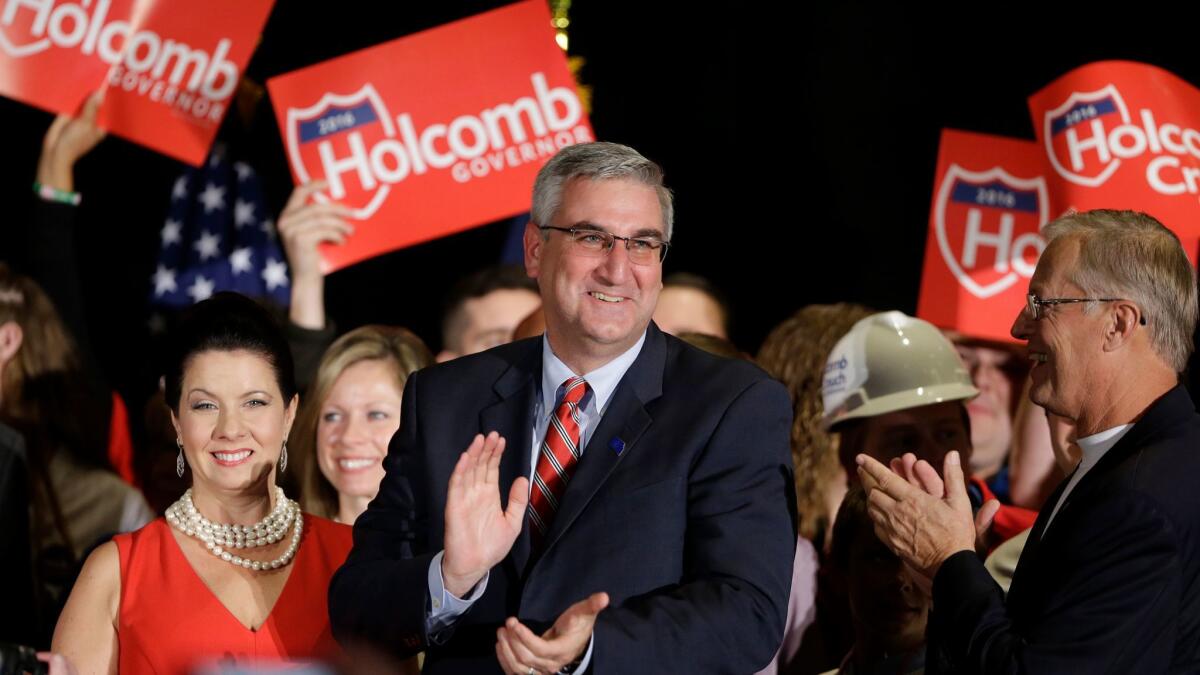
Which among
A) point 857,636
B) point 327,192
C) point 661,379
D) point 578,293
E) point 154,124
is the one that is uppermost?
point 154,124

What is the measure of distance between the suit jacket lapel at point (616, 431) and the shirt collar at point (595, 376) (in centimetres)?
2

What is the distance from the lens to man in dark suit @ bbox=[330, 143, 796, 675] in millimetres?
2412

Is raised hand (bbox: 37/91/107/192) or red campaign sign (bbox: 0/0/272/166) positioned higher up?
red campaign sign (bbox: 0/0/272/166)

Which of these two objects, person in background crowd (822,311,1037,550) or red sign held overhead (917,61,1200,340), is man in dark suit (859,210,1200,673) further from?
red sign held overhead (917,61,1200,340)

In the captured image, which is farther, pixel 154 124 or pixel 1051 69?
pixel 1051 69

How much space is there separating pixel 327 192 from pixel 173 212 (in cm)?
144

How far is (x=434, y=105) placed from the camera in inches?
187

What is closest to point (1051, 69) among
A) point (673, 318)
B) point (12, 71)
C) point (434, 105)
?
point (673, 318)

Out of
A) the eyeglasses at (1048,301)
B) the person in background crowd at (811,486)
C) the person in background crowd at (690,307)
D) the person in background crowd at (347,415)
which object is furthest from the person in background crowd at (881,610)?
the person in background crowd at (690,307)

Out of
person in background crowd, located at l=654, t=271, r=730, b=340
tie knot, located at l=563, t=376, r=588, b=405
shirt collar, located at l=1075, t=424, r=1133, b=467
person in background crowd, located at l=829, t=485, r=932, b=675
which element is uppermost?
tie knot, located at l=563, t=376, r=588, b=405

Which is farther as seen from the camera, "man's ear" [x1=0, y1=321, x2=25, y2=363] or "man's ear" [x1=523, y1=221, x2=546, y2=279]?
"man's ear" [x1=0, y1=321, x2=25, y2=363]

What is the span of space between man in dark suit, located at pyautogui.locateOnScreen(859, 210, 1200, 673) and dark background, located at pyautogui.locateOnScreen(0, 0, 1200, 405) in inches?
144

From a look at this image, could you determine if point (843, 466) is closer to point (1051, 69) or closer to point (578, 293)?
point (578, 293)

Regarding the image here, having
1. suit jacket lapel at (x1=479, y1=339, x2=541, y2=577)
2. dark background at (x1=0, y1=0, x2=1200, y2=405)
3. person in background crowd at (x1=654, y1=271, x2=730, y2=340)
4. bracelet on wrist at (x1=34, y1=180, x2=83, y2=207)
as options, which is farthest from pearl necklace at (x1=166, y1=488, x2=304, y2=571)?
dark background at (x1=0, y1=0, x2=1200, y2=405)
